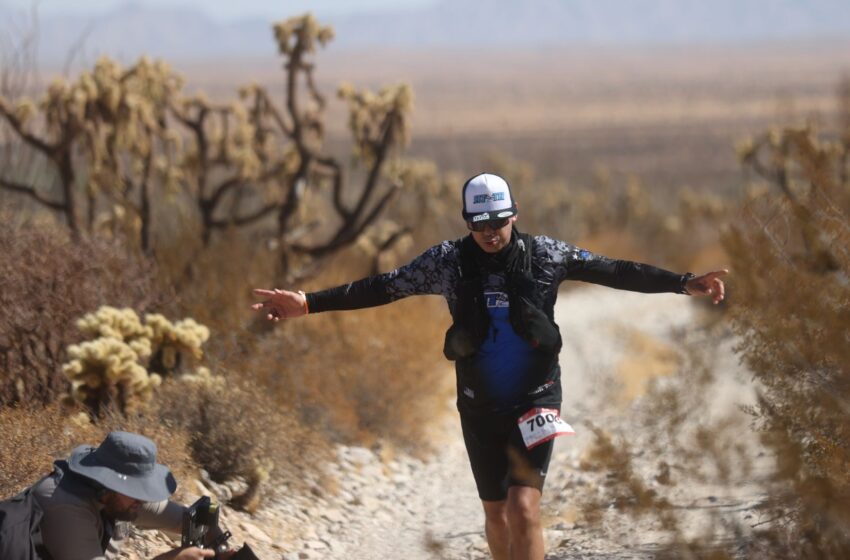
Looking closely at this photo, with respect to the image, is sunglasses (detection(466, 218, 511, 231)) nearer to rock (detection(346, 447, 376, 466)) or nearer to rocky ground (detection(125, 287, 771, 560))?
rocky ground (detection(125, 287, 771, 560))

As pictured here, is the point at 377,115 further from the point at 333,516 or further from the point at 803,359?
the point at 803,359

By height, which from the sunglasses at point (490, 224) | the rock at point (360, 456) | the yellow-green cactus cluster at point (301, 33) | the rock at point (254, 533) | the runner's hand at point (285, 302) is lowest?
the rock at point (360, 456)

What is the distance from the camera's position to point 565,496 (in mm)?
8328

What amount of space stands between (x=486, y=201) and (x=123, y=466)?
1819 millimetres

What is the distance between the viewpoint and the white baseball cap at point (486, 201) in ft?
17.4

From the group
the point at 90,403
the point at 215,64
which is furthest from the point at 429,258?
the point at 215,64

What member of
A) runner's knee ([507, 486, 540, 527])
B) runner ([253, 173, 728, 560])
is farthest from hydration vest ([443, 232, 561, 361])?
runner's knee ([507, 486, 540, 527])

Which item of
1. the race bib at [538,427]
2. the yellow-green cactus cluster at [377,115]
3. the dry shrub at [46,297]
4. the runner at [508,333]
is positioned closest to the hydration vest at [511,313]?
the runner at [508,333]

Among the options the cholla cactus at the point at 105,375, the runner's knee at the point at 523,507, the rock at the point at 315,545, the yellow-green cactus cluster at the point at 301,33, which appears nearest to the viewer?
the runner's knee at the point at 523,507

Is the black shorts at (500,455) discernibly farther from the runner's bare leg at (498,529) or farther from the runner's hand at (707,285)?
the runner's hand at (707,285)

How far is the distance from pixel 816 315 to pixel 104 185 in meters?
8.45

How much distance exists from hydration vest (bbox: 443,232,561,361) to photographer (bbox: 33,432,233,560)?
135 centimetres

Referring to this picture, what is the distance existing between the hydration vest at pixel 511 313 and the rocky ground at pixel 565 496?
0.43 metres

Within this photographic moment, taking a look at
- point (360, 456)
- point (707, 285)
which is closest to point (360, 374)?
point (360, 456)
